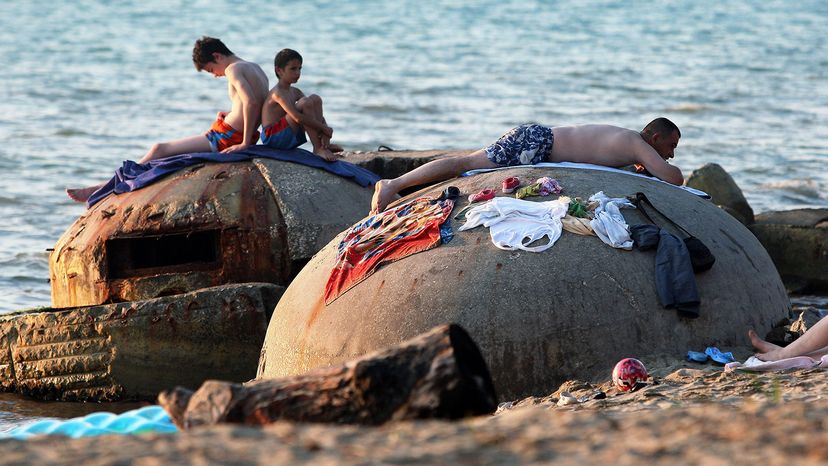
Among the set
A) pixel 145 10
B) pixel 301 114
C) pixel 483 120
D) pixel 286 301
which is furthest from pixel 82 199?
pixel 145 10

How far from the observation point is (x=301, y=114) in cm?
1018

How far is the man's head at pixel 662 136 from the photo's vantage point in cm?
792

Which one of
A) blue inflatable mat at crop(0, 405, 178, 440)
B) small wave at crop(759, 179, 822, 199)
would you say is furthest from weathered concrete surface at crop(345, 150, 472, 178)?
small wave at crop(759, 179, 822, 199)

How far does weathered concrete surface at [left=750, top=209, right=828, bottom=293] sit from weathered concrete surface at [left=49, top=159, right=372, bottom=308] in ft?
14.0

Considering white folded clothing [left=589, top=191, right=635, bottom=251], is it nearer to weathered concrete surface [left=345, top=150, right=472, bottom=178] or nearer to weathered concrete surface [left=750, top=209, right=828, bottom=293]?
weathered concrete surface [left=345, top=150, right=472, bottom=178]

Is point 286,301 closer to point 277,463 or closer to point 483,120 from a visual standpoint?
point 277,463

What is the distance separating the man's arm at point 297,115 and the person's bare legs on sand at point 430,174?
7.13ft

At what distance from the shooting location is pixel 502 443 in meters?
3.96

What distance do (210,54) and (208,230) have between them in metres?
1.82

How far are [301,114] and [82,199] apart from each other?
1.88m

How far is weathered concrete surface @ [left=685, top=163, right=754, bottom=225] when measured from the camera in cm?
1252

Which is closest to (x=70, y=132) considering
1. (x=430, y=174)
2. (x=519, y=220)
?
(x=430, y=174)

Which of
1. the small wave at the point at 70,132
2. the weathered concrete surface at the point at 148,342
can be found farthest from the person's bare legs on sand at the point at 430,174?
the small wave at the point at 70,132

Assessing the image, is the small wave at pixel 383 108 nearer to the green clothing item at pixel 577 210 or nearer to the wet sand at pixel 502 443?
the green clothing item at pixel 577 210
